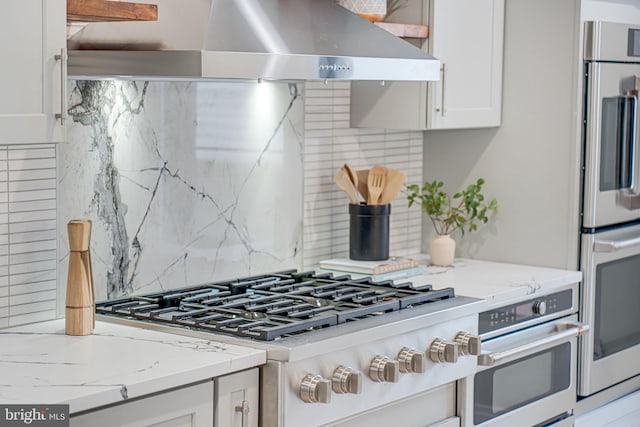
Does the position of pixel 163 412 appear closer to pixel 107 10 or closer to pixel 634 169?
pixel 107 10

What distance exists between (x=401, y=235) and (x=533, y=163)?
58cm

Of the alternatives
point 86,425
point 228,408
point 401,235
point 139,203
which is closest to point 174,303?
point 139,203

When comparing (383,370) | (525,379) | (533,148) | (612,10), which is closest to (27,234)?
(383,370)

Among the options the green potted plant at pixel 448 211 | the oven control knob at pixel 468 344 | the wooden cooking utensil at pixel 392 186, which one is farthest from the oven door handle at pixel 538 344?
the wooden cooking utensil at pixel 392 186

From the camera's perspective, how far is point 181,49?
257 centimetres

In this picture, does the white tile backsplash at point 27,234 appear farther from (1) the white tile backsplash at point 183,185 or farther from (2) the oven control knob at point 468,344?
(2) the oven control knob at point 468,344

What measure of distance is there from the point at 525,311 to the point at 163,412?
161 cm

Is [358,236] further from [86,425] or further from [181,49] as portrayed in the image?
[86,425]

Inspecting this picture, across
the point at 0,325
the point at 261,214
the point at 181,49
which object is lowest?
the point at 0,325

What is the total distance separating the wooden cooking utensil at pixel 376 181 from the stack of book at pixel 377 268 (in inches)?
8.6

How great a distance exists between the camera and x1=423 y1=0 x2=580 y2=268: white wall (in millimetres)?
3713

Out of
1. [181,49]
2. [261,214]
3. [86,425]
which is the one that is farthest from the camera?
[261,214]

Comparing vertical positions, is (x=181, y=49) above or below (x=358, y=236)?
above

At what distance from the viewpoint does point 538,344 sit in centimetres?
338
